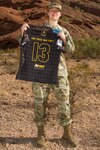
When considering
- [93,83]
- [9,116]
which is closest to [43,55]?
[9,116]

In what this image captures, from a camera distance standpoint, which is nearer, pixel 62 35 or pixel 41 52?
pixel 62 35

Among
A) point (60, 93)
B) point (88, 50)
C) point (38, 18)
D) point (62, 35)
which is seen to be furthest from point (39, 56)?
point (38, 18)

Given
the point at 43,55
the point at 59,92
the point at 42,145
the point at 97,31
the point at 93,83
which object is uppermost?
the point at 43,55

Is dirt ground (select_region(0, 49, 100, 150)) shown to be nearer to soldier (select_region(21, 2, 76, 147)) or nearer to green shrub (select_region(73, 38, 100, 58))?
soldier (select_region(21, 2, 76, 147))

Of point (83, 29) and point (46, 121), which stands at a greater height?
point (46, 121)

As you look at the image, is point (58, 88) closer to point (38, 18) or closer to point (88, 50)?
point (88, 50)

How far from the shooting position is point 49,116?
20.7 ft

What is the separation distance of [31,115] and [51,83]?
1.58 metres

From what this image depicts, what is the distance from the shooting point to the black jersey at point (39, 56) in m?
4.96

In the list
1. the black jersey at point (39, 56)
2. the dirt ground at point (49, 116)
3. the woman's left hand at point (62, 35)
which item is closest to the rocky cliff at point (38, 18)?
the dirt ground at point (49, 116)

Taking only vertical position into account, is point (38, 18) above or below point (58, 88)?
below

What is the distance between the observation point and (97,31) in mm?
13844

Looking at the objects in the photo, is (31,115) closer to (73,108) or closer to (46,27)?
(73,108)

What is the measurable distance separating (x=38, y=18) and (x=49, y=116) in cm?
659
